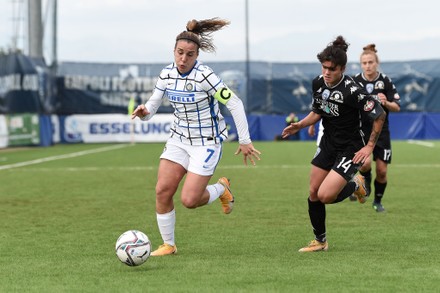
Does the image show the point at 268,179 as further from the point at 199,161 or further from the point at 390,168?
the point at 199,161

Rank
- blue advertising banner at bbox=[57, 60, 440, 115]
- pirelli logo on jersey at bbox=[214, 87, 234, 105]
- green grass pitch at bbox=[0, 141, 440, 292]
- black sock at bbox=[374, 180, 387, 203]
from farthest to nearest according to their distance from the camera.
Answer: blue advertising banner at bbox=[57, 60, 440, 115] → black sock at bbox=[374, 180, 387, 203] → pirelli logo on jersey at bbox=[214, 87, 234, 105] → green grass pitch at bbox=[0, 141, 440, 292]

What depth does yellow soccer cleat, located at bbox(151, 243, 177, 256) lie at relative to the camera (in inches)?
322

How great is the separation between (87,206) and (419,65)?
108 ft

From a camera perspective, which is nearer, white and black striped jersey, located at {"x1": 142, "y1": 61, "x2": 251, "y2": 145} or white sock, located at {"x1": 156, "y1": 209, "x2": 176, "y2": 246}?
white and black striped jersey, located at {"x1": 142, "y1": 61, "x2": 251, "y2": 145}

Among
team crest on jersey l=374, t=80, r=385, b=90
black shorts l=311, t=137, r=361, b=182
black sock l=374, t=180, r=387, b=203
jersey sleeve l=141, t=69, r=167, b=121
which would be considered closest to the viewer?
jersey sleeve l=141, t=69, r=167, b=121

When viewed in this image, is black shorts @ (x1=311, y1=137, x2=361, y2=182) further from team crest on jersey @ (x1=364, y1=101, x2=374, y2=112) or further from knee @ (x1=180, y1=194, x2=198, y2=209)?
knee @ (x1=180, y1=194, x2=198, y2=209)

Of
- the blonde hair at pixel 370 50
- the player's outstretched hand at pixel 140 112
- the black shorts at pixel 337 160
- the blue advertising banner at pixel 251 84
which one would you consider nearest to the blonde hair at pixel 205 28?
the player's outstretched hand at pixel 140 112

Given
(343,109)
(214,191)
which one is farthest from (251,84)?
(343,109)

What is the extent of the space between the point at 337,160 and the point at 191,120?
1487 millimetres

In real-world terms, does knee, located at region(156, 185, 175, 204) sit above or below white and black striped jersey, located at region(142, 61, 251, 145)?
below

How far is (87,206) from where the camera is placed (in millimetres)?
12828

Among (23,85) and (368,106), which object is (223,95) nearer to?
(368,106)

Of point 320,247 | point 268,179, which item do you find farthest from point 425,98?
point 320,247

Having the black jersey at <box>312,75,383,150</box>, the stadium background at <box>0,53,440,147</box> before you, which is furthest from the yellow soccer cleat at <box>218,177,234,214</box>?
the stadium background at <box>0,53,440,147</box>
